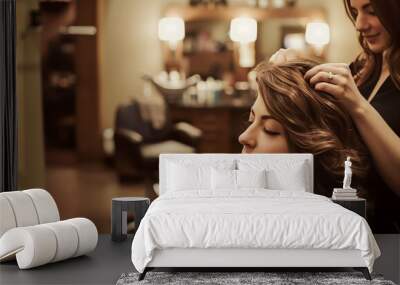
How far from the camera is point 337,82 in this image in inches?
335

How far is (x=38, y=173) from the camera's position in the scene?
862 cm

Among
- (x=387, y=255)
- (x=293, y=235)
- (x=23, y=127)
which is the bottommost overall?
(x=387, y=255)

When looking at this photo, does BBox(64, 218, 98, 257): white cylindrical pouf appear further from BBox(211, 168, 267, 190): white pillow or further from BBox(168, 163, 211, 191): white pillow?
BBox(211, 168, 267, 190): white pillow

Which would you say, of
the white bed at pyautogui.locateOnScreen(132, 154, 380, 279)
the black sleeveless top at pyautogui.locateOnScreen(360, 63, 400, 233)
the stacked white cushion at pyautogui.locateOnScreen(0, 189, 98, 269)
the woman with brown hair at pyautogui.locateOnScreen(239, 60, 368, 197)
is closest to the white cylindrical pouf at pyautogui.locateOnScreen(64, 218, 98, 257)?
the stacked white cushion at pyautogui.locateOnScreen(0, 189, 98, 269)

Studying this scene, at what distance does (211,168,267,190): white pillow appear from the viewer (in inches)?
302

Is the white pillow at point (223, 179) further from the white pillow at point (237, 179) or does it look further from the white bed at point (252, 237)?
the white bed at point (252, 237)

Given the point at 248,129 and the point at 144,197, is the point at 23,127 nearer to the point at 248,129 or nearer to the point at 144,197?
the point at 144,197

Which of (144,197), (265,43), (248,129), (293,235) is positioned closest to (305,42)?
(265,43)

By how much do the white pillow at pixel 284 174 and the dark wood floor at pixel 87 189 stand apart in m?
1.35

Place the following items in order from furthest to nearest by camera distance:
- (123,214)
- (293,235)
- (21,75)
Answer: (21,75) < (123,214) < (293,235)

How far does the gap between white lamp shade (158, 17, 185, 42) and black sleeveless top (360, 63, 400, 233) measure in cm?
208

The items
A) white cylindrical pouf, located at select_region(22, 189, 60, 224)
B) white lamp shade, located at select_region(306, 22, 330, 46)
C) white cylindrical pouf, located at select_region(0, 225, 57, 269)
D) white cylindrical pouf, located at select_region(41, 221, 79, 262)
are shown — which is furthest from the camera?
white lamp shade, located at select_region(306, 22, 330, 46)

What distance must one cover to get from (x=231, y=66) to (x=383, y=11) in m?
1.74

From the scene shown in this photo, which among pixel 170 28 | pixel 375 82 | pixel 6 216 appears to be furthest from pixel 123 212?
pixel 375 82
